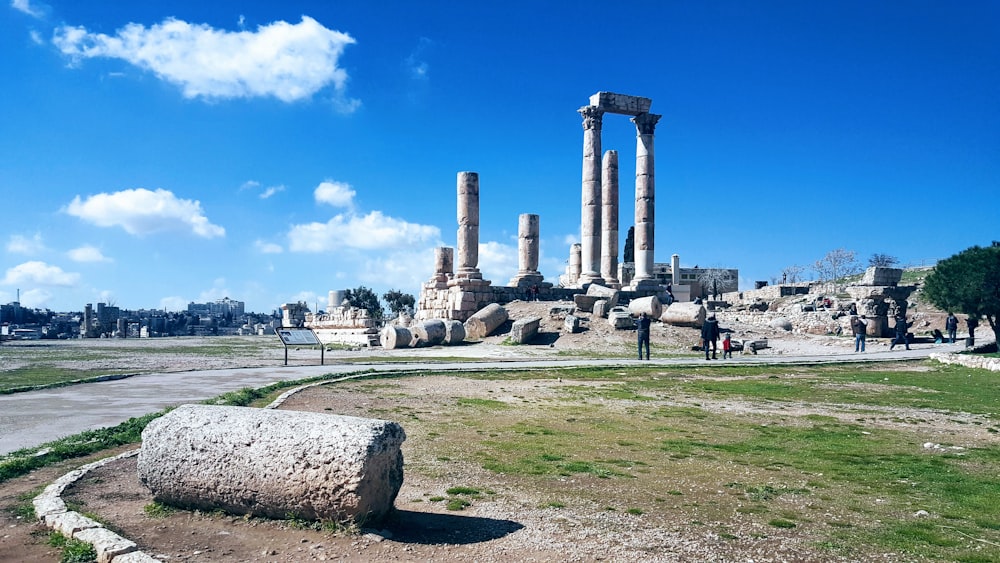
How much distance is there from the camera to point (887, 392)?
1537 centimetres

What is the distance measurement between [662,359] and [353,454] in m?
20.1

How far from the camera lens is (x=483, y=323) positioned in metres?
32.7

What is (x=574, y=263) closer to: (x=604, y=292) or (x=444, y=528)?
(x=604, y=292)

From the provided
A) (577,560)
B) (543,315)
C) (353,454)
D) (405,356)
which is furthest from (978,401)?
(543,315)

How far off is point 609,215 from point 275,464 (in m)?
36.0

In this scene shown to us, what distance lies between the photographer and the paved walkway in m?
9.95

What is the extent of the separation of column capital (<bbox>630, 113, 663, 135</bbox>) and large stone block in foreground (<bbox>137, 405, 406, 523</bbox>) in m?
36.0

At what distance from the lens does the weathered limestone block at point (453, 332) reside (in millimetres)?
31938

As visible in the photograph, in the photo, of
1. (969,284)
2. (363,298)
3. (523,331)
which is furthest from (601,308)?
(363,298)

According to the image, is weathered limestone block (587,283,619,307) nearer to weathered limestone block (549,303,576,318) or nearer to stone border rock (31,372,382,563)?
weathered limestone block (549,303,576,318)

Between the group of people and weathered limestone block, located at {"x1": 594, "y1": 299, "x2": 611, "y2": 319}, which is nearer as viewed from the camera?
the group of people

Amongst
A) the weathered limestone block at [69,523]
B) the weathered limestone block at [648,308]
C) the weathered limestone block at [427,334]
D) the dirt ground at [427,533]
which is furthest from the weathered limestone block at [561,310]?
the weathered limestone block at [69,523]

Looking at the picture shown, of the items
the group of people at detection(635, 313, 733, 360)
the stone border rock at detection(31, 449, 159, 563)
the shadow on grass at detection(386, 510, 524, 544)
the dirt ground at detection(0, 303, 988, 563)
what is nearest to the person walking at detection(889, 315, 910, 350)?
the group of people at detection(635, 313, 733, 360)

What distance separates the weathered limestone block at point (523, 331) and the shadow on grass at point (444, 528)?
2372cm
